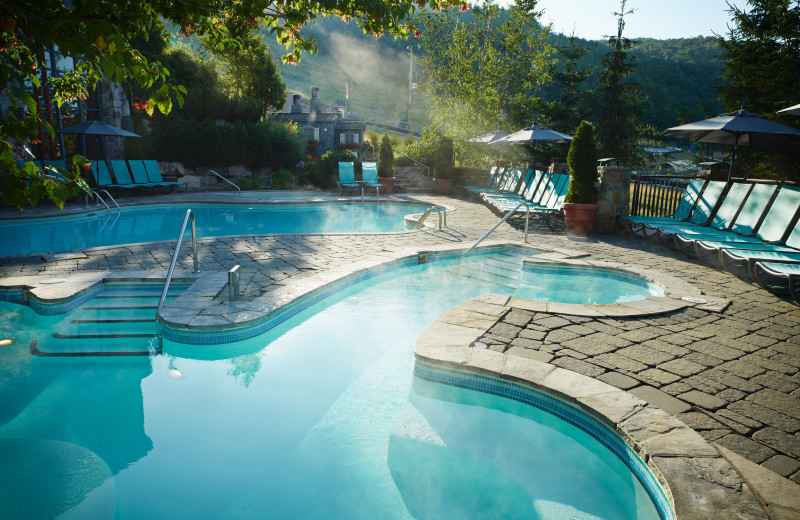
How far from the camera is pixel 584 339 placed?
3.85m

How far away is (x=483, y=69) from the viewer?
59.7 feet

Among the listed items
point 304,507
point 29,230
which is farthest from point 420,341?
point 29,230

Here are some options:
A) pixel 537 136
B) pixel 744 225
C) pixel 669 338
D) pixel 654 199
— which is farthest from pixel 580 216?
pixel 669 338

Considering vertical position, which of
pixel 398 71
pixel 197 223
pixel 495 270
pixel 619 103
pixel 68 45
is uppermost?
pixel 398 71

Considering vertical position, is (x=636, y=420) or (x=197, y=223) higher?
(x=636, y=420)

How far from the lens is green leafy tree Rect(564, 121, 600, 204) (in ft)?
27.1

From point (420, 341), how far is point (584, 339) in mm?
1320

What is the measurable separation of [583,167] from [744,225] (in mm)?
2619

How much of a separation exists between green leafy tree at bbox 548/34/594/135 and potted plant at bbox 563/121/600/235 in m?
17.3

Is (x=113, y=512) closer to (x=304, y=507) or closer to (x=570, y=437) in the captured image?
(x=304, y=507)

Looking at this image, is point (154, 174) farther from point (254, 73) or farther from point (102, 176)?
point (254, 73)

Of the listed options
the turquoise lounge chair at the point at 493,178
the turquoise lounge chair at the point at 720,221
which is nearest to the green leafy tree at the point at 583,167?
the turquoise lounge chair at the point at 720,221

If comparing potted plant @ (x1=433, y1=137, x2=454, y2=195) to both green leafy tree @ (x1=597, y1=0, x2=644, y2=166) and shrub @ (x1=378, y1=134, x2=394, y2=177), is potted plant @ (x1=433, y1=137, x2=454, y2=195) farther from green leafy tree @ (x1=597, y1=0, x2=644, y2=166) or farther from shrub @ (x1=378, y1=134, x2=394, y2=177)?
green leafy tree @ (x1=597, y1=0, x2=644, y2=166)

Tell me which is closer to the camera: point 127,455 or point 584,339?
point 127,455
